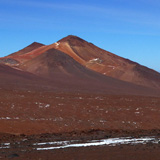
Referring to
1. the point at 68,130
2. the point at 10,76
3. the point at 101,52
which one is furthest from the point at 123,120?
the point at 101,52

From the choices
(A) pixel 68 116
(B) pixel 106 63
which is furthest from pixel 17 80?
(B) pixel 106 63

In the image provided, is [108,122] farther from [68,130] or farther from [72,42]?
[72,42]

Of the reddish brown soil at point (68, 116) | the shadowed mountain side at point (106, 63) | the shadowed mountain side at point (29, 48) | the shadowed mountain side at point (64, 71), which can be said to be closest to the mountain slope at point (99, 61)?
the shadowed mountain side at point (106, 63)

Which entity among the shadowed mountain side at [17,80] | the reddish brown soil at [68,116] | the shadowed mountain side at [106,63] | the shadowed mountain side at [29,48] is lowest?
the reddish brown soil at [68,116]

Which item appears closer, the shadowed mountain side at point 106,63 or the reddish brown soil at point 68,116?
the reddish brown soil at point 68,116

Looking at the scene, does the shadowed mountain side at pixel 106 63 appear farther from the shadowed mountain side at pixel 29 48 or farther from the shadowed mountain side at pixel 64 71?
the shadowed mountain side at pixel 64 71

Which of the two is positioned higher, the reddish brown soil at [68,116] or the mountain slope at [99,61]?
the mountain slope at [99,61]

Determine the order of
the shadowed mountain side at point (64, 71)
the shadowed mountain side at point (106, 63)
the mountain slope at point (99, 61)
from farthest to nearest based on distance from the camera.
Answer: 1. the shadowed mountain side at point (106, 63)
2. the mountain slope at point (99, 61)
3. the shadowed mountain side at point (64, 71)

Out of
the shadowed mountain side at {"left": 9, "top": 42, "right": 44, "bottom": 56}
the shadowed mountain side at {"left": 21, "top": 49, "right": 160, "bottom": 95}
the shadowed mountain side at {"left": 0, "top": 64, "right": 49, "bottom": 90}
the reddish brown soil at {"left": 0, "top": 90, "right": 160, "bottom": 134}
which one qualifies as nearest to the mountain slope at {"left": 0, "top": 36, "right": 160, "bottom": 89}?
the shadowed mountain side at {"left": 9, "top": 42, "right": 44, "bottom": 56}

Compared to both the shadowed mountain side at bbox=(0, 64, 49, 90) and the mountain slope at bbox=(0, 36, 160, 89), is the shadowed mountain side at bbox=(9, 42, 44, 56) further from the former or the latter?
the shadowed mountain side at bbox=(0, 64, 49, 90)

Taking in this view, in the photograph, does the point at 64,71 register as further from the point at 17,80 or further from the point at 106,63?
the point at 106,63

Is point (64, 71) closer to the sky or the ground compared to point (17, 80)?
closer to the sky
